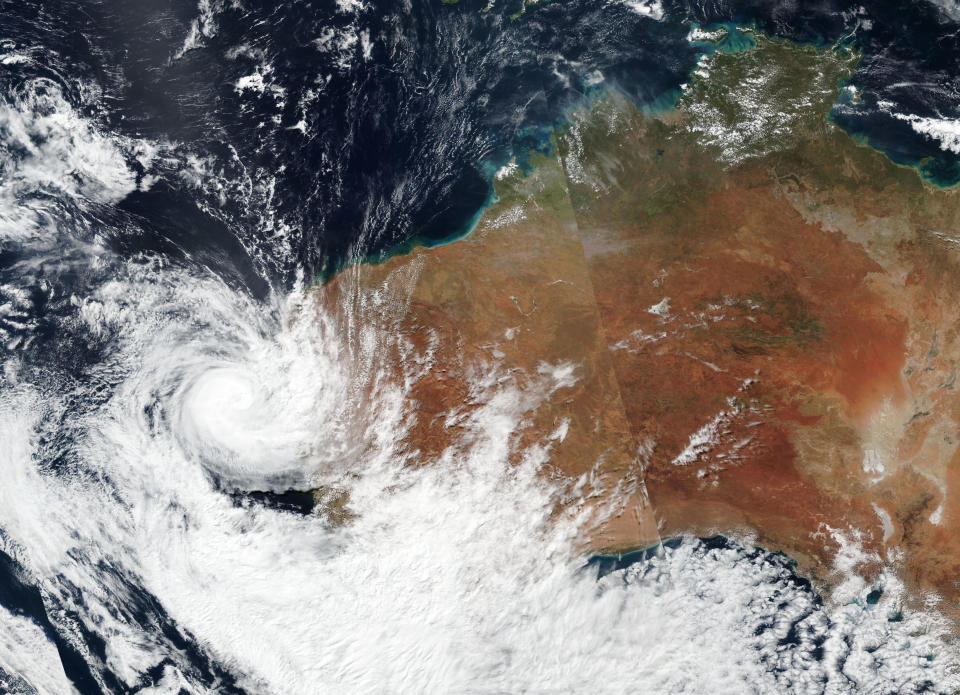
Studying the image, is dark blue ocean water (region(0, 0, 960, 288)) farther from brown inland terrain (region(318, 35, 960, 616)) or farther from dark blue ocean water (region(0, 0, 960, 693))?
brown inland terrain (region(318, 35, 960, 616))

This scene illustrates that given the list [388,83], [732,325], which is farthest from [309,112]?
[732,325]

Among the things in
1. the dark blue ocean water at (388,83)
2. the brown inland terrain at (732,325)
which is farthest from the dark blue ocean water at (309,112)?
the brown inland terrain at (732,325)

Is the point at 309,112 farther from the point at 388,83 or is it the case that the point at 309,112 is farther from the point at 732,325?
the point at 732,325

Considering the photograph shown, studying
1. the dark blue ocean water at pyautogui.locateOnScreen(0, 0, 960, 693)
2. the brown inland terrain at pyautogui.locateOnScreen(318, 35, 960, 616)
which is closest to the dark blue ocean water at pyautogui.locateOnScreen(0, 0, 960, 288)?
the dark blue ocean water at pyautogui.locateOnScreen(0, 0, 960, 693)

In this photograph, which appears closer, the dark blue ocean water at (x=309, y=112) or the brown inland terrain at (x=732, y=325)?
the brown inland terrain at (x=732, y=325)

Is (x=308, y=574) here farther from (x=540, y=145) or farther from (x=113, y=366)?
(x=540, y=145)

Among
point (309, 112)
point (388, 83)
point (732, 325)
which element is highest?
point (309, 112)

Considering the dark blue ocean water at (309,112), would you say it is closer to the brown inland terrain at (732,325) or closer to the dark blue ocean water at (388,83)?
the dark blue ocean water at (388,83)

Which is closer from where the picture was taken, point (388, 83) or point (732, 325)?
point (732, 325)
